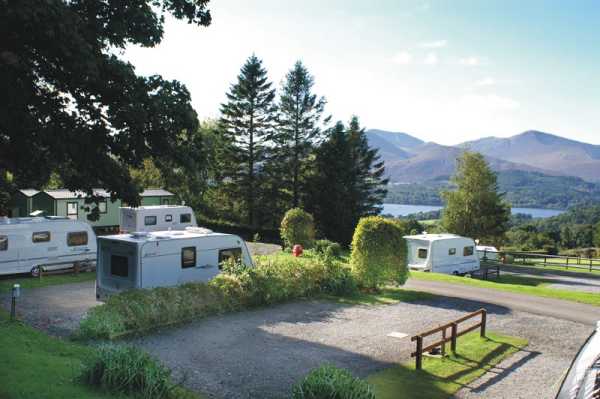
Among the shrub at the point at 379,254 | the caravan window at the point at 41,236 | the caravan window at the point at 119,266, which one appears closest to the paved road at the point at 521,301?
the shrub at the point at 379,254

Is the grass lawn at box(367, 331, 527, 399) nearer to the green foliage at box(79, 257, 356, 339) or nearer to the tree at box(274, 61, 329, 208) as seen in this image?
the green foliage at box(79, 257, 356, 339)

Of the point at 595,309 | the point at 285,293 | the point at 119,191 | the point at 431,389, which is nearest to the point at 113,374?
the point at 119,191

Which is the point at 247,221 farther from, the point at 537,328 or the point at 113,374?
the point at 113,374

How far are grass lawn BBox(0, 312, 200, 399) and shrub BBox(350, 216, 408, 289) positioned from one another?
10246mm

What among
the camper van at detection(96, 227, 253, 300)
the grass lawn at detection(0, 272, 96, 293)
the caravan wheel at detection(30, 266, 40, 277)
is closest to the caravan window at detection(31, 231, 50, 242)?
the caravan wheel at detection(30, 266, 40, 277)

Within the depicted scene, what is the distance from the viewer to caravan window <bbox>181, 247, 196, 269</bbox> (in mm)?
16203

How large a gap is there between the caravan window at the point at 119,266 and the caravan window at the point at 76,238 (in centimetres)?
644

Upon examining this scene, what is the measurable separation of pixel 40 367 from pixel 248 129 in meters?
39.6

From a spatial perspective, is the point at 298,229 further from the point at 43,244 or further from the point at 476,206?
the point at 476,206

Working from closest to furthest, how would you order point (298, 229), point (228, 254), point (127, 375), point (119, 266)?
point (127, 375)
point (119, 266)
point (228, 254)
point (298, 229)

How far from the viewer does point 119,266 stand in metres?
15.3

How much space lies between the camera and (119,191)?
10.5 metres

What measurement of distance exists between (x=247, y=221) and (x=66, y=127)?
3958 cm

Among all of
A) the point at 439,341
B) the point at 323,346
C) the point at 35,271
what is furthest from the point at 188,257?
the point at 439,341
